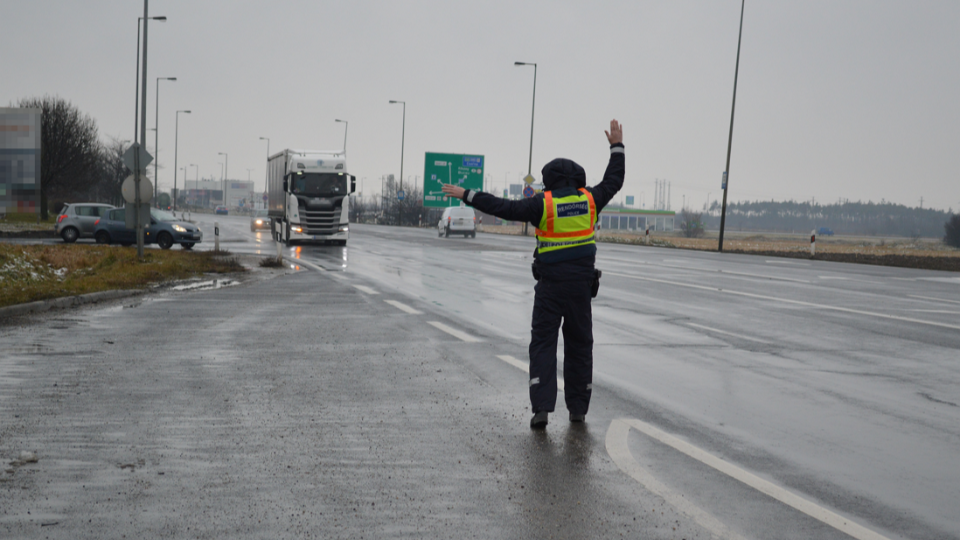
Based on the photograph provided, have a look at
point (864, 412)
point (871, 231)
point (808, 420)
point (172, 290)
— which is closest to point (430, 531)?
point (808, 420)

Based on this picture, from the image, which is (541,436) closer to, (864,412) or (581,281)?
(581,281)

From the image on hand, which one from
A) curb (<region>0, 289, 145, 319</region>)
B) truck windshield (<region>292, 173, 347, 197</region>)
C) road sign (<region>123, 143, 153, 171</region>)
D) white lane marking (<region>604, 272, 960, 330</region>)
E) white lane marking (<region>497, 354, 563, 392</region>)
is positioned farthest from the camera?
truck windshield (<region>292, 173, 347, 197</region>)

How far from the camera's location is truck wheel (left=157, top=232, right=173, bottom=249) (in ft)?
96.9

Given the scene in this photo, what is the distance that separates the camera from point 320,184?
33625 millimetres

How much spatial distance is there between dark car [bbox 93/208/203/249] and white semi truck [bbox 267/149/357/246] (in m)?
4.24

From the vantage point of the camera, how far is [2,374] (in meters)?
7.40

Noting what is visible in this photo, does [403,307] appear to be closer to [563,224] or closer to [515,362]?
[515,362]

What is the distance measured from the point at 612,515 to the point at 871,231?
191m

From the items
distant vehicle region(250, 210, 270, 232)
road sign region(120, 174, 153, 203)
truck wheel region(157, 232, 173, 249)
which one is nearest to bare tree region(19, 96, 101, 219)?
distant vehicle region(250, 210, 270, 232)

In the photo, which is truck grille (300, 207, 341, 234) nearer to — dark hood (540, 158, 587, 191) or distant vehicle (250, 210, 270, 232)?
distant vehicle (250, 210, 270, 232)

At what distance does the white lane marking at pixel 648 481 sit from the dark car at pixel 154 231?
1009 inches

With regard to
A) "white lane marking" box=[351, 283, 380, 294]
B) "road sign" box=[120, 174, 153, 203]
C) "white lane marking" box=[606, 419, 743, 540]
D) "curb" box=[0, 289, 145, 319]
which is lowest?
"curb" box=[0, 289, 145, 319]

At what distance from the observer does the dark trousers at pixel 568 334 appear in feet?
19.5

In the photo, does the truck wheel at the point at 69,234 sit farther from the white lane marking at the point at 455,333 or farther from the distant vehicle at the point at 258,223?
the white lane marking at the point at 455,333
